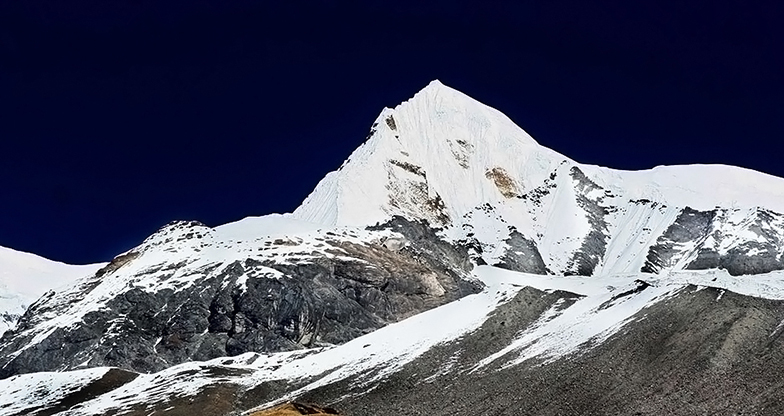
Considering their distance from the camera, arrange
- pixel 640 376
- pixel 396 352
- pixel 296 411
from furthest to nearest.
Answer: pixel 396 352
pixel 640 376
pixel 296 411

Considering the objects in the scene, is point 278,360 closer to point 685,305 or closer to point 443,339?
point 443,339

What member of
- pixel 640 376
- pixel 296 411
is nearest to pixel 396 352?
pixel 640 376

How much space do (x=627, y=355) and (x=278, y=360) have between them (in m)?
78.9

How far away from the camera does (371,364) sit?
159 meters

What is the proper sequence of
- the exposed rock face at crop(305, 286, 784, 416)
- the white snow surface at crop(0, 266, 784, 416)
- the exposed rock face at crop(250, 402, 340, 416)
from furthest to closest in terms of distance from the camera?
the white snow surface at crop(0, 266, 784, 416) → the exposed rock face at crop(305, 286, 784, 416) → the exposed rock face at crop(250, 402, 340, 416)

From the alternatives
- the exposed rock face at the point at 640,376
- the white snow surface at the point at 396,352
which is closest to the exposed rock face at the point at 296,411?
the exposed rock face at the point at 640,376

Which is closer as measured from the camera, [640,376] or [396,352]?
[640,376]

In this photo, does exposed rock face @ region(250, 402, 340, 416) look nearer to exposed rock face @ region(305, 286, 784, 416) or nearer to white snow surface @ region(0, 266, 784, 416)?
exposed rock face @ region(305, 286, 784, 416)

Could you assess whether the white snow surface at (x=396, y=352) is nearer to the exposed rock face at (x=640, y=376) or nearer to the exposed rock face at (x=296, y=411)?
the exposed rock face at (x=640, y=376)

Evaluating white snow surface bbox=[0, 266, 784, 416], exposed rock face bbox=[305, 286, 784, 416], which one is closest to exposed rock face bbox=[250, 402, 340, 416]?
exposed rock face bbox=[305, 286, 784, 416]

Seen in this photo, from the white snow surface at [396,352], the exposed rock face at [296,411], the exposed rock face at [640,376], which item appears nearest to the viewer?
the exposed rock face at [296,411]

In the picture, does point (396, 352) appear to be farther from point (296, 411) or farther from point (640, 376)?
point (296, 411)

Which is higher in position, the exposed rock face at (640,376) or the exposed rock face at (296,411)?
the exposed rock face at (296,411)

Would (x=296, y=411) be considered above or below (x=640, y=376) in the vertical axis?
above
